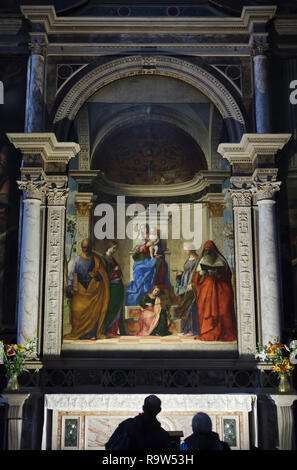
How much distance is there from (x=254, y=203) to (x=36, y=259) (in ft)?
13.3

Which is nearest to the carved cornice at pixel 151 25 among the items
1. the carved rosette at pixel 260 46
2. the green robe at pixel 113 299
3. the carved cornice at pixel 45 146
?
the carved rosette at pixel 260 46

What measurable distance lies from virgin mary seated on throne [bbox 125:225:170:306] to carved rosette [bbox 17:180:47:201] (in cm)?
198

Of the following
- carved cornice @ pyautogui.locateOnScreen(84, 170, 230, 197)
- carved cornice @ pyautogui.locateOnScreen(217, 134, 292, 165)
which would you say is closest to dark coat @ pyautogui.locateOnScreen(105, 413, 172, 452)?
carved cornice @ pyautogui.locateOnScreen(84, 170, 230, 197)

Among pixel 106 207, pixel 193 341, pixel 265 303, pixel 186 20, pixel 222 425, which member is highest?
pixel 186 20

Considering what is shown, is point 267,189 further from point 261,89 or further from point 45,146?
point 45,146

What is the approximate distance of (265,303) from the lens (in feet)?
34.0

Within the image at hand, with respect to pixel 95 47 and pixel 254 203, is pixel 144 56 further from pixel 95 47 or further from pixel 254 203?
pixel 254 203

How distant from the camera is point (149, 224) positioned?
11188 millimetres

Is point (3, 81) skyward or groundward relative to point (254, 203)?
skyward

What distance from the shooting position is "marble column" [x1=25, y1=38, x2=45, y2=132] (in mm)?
11056

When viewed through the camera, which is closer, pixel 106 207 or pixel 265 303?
pixel 265 303

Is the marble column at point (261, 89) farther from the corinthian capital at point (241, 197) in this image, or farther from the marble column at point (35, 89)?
the marble column at point (35, 89)

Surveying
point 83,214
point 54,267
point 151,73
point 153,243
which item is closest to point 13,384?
point 54,267
